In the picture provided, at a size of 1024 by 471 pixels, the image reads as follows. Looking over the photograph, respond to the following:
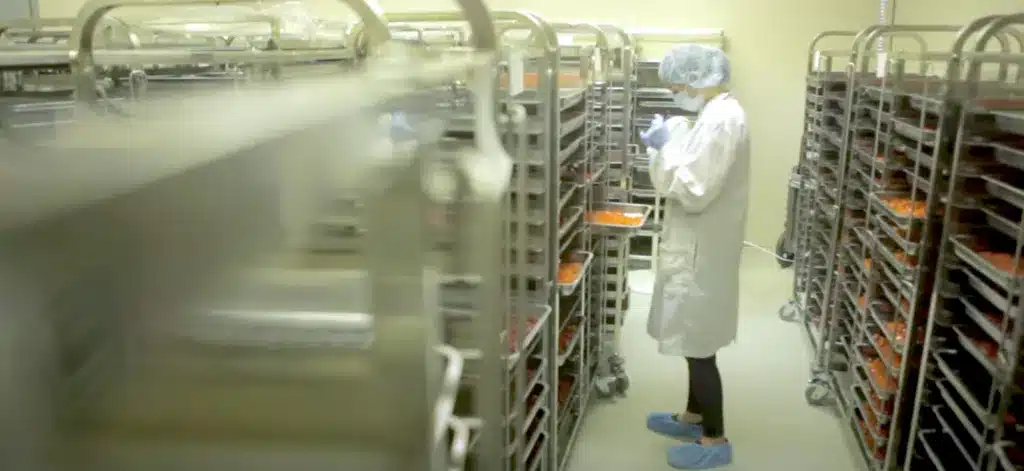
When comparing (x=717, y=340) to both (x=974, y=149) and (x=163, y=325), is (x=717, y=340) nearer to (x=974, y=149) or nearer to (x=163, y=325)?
(x=974, y=149)

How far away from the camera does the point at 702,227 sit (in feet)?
9.04

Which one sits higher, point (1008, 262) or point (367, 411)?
point (367, 411)

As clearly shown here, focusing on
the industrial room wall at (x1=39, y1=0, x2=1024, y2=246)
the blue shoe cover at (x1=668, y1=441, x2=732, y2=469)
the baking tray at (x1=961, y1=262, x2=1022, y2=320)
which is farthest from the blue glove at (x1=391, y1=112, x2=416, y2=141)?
the industrial room wall at (x1=39, y1=0, x2=1024, y2=246)

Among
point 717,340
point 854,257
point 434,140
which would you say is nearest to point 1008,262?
point 717,340

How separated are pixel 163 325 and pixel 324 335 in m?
0.26

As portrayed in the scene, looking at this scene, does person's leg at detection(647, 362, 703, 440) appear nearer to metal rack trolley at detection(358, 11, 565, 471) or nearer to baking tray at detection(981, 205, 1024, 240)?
metal rack trolley at detection(358, 11, 565, 471)

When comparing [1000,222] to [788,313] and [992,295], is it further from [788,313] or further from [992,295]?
[788,313]

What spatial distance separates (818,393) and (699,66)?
1551mm

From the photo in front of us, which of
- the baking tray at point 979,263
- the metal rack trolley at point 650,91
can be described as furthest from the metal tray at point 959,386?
the metal rack trolley at point 650,91

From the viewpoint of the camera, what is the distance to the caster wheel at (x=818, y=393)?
134 inches

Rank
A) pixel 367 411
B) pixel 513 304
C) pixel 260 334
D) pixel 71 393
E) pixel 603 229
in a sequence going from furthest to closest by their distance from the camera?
1. pixel 603 229
2. pixel 513 304
3. pixel 367 411
4. pixel 260 334
5. pixel 71 393

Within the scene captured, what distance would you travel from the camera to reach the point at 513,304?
204 cm

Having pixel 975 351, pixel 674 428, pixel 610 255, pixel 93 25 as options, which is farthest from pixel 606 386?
pixel 93 25

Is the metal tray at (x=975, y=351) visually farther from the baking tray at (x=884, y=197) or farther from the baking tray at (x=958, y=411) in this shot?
the baking tray at (x=884, y=197)
